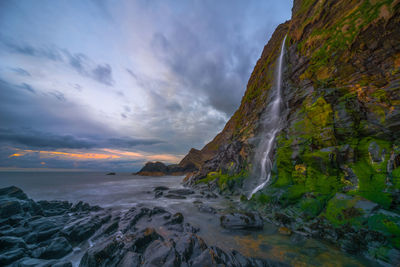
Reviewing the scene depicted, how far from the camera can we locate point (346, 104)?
362 inches

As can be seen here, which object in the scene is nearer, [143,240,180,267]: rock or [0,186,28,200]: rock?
[143,240,180,267]: rock

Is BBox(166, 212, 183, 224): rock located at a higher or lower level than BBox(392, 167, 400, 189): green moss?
lower

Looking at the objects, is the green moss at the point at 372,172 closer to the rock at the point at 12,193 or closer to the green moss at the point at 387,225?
the green moss at the point at 387,225

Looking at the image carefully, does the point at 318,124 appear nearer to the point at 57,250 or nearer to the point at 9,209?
the point at 57,250

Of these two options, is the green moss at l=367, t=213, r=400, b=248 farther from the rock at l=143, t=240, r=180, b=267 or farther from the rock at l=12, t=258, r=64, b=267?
the rock at l=12, t=258, r=64, b=267

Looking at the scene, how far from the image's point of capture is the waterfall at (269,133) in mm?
14194

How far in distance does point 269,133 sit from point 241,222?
471 inches

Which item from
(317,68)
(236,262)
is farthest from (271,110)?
(236,262)

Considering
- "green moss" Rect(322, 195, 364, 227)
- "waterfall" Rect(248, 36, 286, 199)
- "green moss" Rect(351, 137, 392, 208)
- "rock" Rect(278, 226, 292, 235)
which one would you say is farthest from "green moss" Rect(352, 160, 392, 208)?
"waterfall" Rect(248, 36, 286, 199)

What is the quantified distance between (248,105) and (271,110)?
793cm

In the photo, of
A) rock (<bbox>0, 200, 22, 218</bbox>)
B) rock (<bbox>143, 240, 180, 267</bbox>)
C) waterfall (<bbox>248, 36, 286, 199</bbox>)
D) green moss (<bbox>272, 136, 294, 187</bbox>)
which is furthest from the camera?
waterfall (<bbox>248, 36, 286, 199</bbox>)

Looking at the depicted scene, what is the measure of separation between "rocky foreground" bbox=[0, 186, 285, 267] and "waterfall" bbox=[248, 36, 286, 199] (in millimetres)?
7313

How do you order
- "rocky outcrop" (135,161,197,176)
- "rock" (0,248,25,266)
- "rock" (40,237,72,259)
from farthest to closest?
"rocky outcrop" (135,161,197,176) < "rock" (40,237,72,259) < "rock" (0,248,25,266)

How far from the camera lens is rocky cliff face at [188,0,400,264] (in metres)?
5.66
